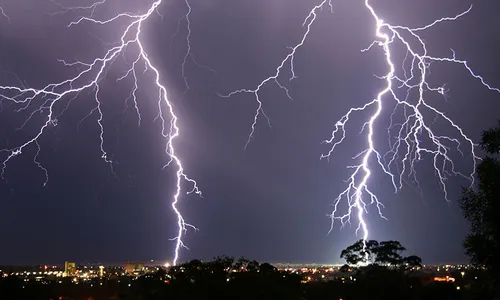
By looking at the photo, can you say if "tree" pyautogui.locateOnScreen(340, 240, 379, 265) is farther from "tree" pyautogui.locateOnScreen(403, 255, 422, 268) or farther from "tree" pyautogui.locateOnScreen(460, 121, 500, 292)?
"tree" pyautogui.locateOnScreen(460, 121, 500, 292)

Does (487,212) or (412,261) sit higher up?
(412,261)

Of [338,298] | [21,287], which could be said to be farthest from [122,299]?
[338,298]

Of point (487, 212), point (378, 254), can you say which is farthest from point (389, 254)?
point (487, 212)

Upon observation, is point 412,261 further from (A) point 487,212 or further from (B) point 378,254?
(A) point 487,212

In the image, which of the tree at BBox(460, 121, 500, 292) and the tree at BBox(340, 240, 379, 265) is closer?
the tree at BBox(460, 121, 500, 292)

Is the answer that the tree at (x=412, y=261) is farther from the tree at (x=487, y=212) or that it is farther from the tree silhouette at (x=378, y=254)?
the tree at (x=487, y=212)

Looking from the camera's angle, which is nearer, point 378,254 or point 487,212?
point 487,212

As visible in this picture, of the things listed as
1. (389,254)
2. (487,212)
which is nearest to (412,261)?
(389,254)

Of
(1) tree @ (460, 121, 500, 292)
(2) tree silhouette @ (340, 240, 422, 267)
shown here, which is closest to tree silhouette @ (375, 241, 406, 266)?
(2) tree silhouette @ (340, 240, 422, 267)

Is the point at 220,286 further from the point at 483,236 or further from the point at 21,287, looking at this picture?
the point at 483,236

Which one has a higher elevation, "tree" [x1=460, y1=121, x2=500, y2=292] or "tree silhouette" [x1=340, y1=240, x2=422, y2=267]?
"tree silhouette" [x1=340, y1=240, x2=422, y2=267]
